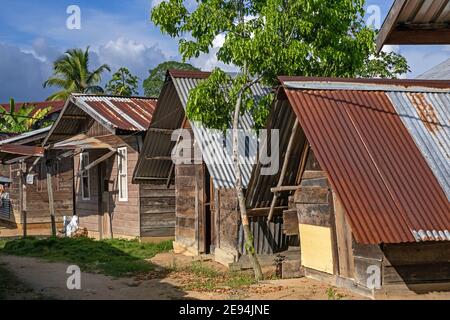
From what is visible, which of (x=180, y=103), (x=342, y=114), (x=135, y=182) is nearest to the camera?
(x=342, y=114)

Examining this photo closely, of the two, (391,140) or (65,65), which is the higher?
(65,65)

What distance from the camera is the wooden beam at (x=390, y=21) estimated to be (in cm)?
581

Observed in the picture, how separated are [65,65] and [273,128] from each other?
128 feet

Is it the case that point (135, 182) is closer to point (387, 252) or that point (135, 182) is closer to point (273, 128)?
point (273, 128)

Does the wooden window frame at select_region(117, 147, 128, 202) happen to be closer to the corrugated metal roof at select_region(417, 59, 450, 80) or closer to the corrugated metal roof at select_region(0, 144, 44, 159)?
the corrugated metal roof at select_region(0, 144, 44, 159)

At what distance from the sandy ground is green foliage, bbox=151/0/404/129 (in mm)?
3364

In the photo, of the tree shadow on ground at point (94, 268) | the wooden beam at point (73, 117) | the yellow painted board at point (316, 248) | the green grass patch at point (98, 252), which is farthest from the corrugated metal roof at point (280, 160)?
the wooden beam at point (73, 117)

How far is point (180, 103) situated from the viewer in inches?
614

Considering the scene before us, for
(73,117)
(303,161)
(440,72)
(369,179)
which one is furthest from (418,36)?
(73,117)

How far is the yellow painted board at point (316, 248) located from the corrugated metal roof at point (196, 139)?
6.37ft

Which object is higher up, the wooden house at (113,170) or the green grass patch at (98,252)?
the wooden house at (113,170)

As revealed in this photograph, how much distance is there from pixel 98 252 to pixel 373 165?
8509mm

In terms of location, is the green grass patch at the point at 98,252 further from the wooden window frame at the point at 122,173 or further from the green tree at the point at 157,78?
the green tree at the point at 157,78
